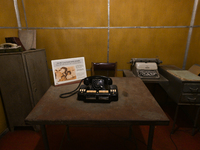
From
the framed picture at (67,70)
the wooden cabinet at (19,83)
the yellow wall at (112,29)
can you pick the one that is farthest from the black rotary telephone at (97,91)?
the yellow wall at (112,29)

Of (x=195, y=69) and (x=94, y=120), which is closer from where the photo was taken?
(x=94, y=120)

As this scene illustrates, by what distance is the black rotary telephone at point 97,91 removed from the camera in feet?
3.33

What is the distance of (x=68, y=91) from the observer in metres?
1.25

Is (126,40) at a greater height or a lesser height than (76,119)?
greater

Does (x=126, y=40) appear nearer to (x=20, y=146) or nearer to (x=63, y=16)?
(x=63, y=16)

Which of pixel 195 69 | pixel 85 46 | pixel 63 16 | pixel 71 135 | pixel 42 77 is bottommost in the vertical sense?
pixel 71 135

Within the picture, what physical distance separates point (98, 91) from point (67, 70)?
57 centimetres

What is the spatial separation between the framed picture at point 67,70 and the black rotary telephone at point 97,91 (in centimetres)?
27

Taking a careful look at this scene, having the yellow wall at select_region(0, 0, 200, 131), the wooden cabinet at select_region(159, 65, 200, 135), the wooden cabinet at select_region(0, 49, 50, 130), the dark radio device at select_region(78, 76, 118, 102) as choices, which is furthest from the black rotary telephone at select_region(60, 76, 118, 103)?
the yellow wall at select_region(0, 0, 200, 131)

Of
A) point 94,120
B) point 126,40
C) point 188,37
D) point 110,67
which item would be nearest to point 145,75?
point 110,67

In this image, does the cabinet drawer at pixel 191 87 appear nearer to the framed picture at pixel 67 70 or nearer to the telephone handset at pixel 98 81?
the telephone handset at pixel 98 81

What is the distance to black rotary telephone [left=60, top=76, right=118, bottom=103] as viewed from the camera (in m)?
1.02

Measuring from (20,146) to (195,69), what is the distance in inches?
110

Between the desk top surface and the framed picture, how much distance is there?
23cm
